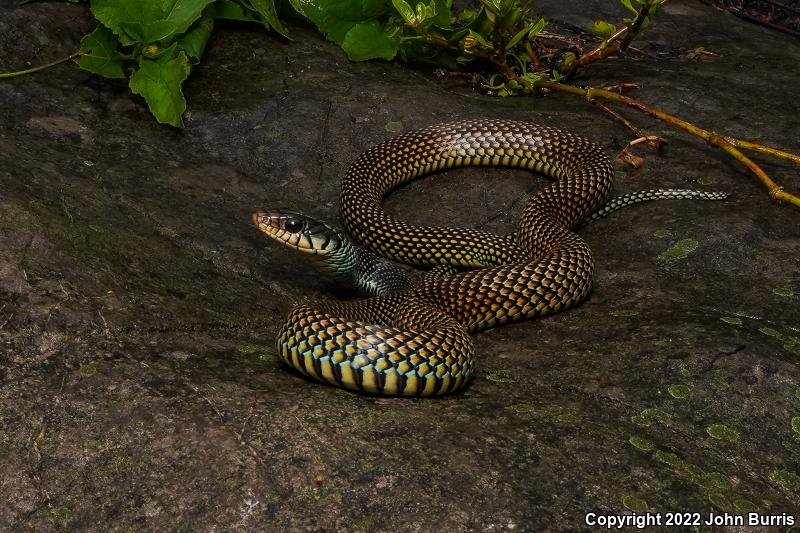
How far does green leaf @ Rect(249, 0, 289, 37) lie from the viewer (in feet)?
29.5

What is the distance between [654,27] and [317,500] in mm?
10326

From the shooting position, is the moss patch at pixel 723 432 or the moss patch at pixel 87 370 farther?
the moss patch at pixel 723 432

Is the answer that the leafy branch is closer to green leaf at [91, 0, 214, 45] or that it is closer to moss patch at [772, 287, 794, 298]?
green leaf at [91, 0, 214, 45]

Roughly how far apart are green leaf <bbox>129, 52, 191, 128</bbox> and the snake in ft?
5.73

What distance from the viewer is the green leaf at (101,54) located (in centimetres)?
792

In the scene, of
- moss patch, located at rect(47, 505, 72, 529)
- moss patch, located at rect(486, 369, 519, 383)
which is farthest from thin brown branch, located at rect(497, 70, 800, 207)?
moss patch, located at rect(47, 505, 72, 529)

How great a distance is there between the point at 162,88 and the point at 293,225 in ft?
8.81

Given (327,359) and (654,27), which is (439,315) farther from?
(654,27)

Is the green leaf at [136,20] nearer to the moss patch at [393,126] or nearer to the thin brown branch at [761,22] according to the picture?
the moss patch at [393,126]

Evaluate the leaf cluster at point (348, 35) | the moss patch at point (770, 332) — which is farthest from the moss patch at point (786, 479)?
the leaf cluster at point (348, 35)

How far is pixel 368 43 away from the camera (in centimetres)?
952

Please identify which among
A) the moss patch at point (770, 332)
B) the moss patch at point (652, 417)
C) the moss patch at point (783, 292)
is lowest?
the moss patch at point (652, 417)

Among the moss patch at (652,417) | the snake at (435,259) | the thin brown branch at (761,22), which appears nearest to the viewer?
the moss patch at (652,417)

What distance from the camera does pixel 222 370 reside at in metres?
4.72
